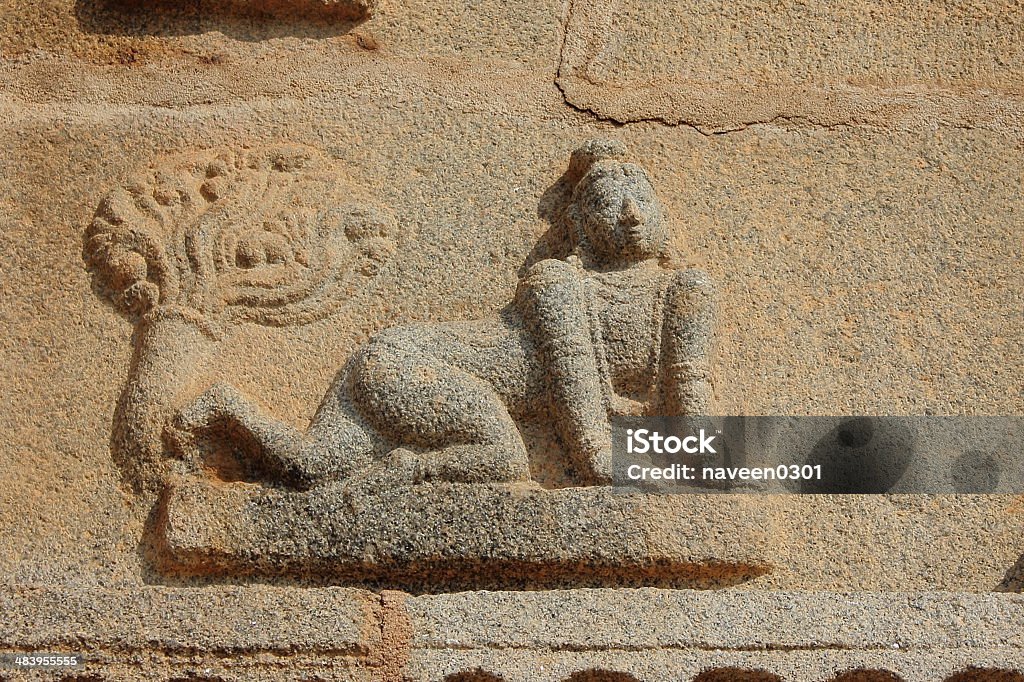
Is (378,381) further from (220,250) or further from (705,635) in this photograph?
(705,635)

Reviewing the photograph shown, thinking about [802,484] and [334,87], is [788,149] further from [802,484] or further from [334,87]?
[334,87]

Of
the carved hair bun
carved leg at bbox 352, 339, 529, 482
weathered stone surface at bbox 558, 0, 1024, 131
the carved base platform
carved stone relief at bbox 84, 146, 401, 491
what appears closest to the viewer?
the carved base platform

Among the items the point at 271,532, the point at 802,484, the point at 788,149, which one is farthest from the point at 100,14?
the point at 802,484

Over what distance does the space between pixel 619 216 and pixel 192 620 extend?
159 centimetres

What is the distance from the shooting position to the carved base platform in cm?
338

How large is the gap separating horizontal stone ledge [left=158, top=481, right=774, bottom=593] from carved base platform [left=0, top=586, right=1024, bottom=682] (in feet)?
0.37

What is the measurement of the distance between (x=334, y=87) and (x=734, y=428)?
1641 mm

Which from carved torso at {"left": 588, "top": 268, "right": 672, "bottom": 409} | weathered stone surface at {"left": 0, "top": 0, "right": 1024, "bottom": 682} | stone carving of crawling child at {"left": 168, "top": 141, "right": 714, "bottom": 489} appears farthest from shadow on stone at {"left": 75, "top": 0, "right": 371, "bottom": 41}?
carved torso at {"left": 588, "top": 268, "right": 672, "bottom": 409}

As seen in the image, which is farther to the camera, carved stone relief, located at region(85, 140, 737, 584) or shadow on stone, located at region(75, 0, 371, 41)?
shadow on stone, located at region(75, 0, 371, 41)

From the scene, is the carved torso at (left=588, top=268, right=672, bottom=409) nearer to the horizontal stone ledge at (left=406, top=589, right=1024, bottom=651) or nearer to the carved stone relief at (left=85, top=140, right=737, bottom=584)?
the carved stone relief at (left=85, top=140, right=737, bottom=584)

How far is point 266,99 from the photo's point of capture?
445 cm

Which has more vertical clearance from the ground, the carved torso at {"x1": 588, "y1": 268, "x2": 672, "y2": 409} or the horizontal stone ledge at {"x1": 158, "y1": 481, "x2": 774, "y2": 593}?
the carved torso at {"x1": 588, "y1": 268, "x2": 672, "y2": 409}

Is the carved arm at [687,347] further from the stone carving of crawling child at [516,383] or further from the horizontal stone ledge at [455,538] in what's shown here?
the horizontal stone ledge at [455,538]

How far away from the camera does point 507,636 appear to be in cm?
341
